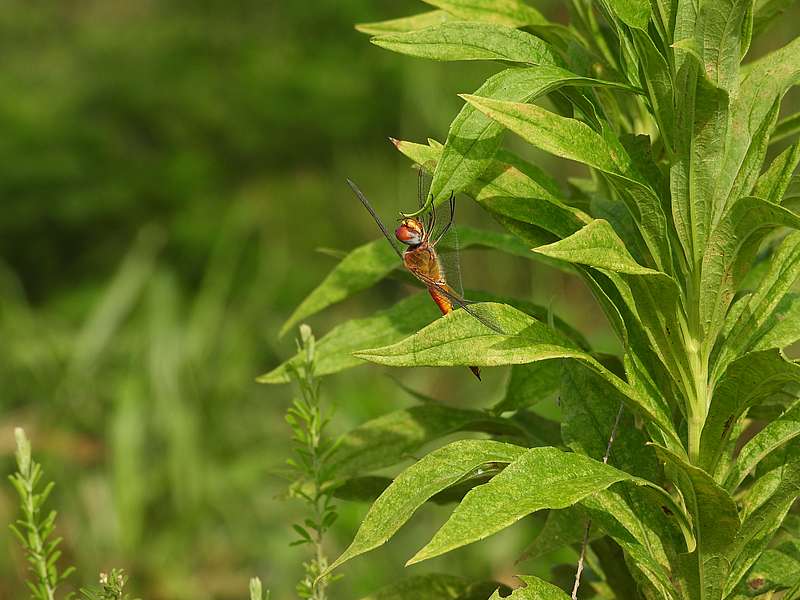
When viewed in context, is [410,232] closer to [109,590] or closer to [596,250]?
[596,250]

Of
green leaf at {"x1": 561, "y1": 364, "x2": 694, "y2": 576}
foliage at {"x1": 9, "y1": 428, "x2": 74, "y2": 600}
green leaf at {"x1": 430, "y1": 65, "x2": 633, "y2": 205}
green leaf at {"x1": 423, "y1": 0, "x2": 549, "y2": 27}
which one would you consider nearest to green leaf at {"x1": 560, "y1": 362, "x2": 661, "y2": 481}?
green leaf at {"x1": 561, "y1": 364, "x2": 694, "y2": 576}

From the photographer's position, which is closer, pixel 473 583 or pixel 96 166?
pixel 473 583

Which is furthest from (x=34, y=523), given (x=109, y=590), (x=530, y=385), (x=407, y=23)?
(x=407, y=23)

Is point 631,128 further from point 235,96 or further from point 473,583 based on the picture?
point 235,96

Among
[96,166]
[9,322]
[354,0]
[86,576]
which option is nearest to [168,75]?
[96,166]

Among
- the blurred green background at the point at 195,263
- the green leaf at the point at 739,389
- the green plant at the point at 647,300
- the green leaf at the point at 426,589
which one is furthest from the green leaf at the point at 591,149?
the blurred green background at the point at 195,263

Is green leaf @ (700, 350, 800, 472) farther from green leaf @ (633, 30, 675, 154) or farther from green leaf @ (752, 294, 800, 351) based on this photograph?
green leaf @ (633, 30, 675, 154)

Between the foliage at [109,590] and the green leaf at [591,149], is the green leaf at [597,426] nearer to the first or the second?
the green leaf at [591,149]
